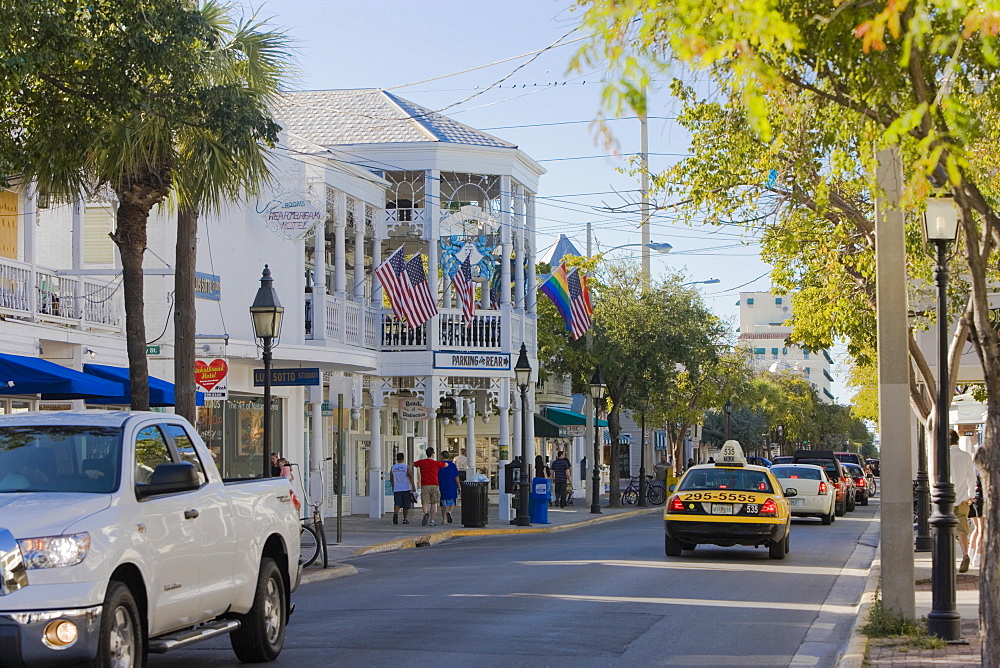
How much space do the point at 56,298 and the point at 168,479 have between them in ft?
47.2

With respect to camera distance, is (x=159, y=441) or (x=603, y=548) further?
(x=603, y=548)

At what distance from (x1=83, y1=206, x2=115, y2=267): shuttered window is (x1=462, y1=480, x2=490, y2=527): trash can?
387 inches

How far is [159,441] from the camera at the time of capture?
9.33 m

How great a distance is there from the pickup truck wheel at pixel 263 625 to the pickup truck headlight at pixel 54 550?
273 centimetres

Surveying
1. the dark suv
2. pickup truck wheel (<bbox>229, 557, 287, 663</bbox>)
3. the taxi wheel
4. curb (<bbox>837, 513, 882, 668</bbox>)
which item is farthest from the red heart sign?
the dark suv

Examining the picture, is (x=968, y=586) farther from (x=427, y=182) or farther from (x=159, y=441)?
(x=427, y=182)

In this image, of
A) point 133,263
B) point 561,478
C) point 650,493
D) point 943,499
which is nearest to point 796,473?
point 561,478

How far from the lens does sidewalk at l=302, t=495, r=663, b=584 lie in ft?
69.1

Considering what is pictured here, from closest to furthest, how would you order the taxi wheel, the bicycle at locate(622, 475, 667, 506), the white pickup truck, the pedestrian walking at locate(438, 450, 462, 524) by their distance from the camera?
the white pickup truck < the taxi wheel < the pedestrian walking at locate(438, 450, 462, 524) < the bicycle at locate(622, 475, 667, 506)

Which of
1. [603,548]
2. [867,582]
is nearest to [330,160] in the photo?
[603,548]

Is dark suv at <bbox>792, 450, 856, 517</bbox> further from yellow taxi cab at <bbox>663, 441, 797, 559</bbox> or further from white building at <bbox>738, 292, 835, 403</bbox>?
white building at <bbox>738, 292, 835, 403</bbox>

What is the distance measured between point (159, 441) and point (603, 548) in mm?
14810

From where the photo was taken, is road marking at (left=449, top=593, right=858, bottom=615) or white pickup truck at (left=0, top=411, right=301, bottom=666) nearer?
white pickup truck at (left=0, top=411, right=301, bottom=666)

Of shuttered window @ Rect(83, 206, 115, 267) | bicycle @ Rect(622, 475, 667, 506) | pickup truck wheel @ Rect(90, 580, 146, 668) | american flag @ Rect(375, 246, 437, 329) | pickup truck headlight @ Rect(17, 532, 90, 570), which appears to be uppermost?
shuttered window @ Rect(83, 206, 115, 267)
